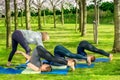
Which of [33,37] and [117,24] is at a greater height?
[117,24]

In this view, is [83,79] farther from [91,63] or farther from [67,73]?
[91,63]

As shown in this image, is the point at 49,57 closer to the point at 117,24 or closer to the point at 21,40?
the point at 21,40

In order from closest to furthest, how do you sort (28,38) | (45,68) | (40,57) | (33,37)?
(45,68), (40,57), (33,37), (28,38)

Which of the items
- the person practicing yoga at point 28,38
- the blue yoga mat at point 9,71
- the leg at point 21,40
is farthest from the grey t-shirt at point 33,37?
the blue yoga mat at point 9,71

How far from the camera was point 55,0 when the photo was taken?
55281mm

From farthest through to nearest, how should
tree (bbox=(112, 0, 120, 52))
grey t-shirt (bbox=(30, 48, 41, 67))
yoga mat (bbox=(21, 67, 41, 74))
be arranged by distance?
tree (bbox=(112, 0, 120, 52)), grey t-shirt (bbox=(30, 48, 41, 67)), yoga mat (bbox=(21, 67, 41, 74))

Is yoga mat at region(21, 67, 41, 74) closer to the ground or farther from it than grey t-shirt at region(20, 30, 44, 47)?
closer to the ground

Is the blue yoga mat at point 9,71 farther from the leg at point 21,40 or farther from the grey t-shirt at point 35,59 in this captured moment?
the leg at point 21,40

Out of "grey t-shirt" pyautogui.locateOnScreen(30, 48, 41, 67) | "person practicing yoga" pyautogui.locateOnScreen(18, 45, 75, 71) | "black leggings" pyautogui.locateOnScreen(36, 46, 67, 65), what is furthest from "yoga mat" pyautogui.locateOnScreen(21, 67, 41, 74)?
"black leggings" pyautogui.locateOnScreen(36, 46, 67, 65)

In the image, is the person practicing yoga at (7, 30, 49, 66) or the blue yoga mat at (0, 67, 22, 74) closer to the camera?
the blue yoga mat at (0, 67, 22, 74)

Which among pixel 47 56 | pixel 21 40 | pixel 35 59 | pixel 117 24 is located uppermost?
pixel 117 24

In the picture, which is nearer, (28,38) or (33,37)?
(33,37)

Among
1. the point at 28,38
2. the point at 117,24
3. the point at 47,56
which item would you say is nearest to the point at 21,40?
the point at 28,38

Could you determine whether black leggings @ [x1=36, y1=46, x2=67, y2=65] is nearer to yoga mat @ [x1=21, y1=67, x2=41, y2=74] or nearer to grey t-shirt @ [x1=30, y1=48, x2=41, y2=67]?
grey t-shirt @ [x1=30, y1=48, x2=41, y2=67]
